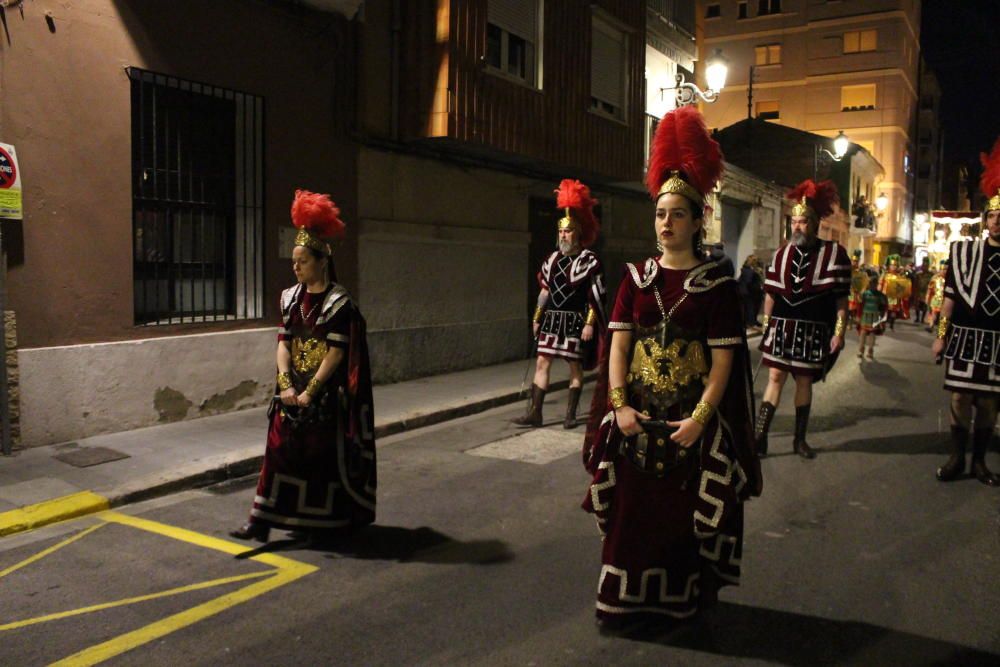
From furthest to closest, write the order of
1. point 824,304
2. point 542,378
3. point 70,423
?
1. point 542,378
2. point 70,423
3. point 824,304

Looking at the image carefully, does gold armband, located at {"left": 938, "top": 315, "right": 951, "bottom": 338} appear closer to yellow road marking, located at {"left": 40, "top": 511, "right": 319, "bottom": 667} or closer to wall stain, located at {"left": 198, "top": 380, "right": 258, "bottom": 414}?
yellow road marking, located at {"left": 40, "top": 511, "right": 319, "bottom": 667}

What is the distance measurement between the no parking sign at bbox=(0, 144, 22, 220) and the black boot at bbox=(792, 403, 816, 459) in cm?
676

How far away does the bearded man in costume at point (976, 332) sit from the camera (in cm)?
615

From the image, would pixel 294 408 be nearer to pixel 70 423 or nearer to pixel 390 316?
pixel 70 423

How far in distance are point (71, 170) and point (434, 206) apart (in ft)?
18.0

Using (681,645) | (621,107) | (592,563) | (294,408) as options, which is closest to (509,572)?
(592,563)

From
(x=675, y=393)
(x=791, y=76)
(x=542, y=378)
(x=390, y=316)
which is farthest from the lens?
(x=791, y=76)

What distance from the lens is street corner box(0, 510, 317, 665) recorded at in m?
3.80

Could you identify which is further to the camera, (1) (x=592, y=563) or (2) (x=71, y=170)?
(2) (x=71, y=170)

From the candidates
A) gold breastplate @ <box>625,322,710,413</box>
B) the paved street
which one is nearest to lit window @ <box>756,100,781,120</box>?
the paved street

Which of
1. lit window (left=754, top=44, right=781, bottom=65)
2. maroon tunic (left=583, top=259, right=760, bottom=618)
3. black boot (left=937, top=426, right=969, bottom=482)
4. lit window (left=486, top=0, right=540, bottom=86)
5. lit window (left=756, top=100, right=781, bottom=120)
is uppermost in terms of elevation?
lit window (left=754, top=44, right=781, bottom=65)

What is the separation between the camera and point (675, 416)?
11.9 ft

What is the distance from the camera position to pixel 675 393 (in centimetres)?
364

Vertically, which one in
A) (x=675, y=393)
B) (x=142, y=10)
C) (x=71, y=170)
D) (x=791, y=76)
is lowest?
(x=675, y=393)
